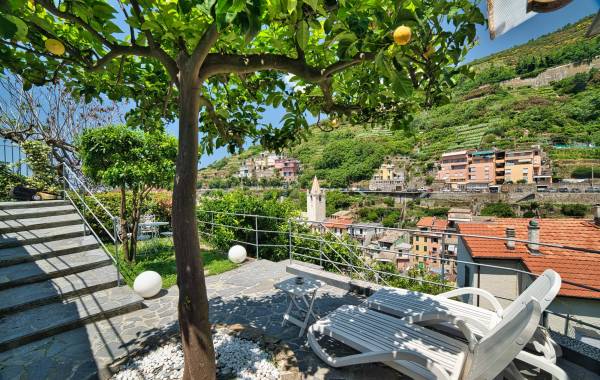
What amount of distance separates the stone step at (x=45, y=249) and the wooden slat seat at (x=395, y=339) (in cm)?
426

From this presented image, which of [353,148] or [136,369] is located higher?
[353,148]

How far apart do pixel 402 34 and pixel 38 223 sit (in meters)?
6.45

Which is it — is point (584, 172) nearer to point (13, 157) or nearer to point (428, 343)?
point (428, 343)

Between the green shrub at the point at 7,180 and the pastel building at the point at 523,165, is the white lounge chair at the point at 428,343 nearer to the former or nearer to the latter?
the green shrub at the point at 7,180

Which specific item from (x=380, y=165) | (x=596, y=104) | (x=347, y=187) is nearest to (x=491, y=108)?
(x=596, y=104)

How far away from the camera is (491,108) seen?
9119cm

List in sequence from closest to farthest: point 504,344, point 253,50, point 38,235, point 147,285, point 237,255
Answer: point 504,344 < point 253,50 < point 147,285 < point 38,235 < point 237,255

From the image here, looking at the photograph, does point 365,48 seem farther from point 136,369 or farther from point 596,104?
point 596,104

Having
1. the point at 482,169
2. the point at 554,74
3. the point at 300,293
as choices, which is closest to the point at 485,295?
the point at 300,293

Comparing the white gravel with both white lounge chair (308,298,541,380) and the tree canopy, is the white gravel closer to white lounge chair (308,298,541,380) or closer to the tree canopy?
white lounge chair (308,298,541,380)

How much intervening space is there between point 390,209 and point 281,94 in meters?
66.8

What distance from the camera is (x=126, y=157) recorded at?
5.55 meters

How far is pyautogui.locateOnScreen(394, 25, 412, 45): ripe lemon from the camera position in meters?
1.19

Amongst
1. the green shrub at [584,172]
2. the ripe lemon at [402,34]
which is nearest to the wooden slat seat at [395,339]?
the ripe lemon at [402,34]
